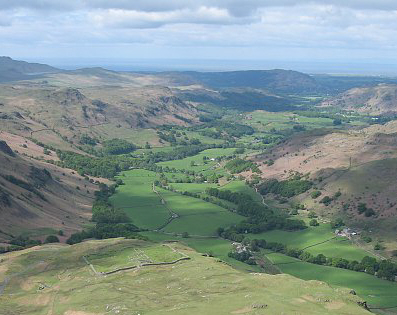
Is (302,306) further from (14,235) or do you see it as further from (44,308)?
(14,235)

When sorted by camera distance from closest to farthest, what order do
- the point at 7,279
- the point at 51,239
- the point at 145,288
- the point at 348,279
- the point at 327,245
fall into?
the point at 145,288
the point at 7,279
the point at 348,279
the point at 51,239
the point at 327,245

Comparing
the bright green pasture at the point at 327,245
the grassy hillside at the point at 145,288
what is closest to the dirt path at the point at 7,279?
the grassy hillside at the point at 145,288

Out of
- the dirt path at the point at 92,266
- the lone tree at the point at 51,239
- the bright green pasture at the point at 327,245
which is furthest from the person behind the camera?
the bright green pasture at the point at 327,245

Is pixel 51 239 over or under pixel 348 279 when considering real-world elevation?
over

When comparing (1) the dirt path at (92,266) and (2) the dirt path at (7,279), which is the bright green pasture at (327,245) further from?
(2) the dirt path at (7,279)

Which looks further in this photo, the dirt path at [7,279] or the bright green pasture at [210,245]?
the bright green pasture at [210,245]

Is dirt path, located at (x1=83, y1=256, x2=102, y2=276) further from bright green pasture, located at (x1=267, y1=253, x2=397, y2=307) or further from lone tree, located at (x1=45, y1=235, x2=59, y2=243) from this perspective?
bright green pasture, located at (x1=267, y1=253, x2=397, y2=307)

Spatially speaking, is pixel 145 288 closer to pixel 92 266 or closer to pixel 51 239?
pixel 92 266

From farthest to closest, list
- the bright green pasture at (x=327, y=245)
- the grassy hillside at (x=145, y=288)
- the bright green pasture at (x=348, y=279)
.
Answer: the bright green pasture at (x=327, y=245) < the bright green pasture at (x=348, y=279) < the grassy hillside at (x=145, y=288)

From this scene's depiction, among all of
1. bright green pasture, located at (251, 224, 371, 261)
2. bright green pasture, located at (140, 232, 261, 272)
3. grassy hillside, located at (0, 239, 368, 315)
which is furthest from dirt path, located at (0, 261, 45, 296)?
bright green pasture, located at (251, 224, 371, 261)

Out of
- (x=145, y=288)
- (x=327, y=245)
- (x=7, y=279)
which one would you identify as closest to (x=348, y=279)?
(x=327, y=245)
